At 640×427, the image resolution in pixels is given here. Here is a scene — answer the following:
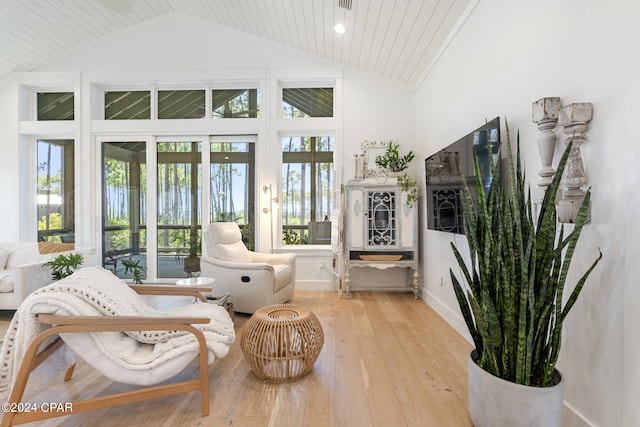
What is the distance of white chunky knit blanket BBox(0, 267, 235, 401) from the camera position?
4.72ft

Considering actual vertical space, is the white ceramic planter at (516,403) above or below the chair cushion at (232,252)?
below

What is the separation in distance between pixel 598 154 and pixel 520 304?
29.7 inches

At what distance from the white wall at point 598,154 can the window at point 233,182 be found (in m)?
3.39

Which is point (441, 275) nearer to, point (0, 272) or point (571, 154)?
point (571, 154)

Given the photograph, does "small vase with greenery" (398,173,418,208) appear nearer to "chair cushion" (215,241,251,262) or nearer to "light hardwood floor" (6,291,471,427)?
"light hardwood floor" (6,291,471,427)

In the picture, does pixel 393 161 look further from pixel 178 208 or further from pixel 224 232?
pixel 178 208

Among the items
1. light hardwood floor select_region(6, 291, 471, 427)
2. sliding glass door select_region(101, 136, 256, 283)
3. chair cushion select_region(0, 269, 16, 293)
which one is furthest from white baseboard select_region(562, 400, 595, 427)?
chair cushion select_region(0, 269, 16, 293)

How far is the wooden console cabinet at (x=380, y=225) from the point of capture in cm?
384

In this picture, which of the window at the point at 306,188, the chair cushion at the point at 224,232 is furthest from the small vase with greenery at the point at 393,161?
the chair cushion at the point at 224,232

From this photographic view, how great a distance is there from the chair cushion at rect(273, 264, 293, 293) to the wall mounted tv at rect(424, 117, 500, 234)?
1662 millimetres

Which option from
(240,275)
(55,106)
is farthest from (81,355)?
(55,106)

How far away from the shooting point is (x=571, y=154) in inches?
56.9

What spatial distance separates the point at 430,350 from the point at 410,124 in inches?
118

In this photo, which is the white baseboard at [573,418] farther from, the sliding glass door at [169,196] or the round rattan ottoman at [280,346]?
the sliding glass door at [169,196]
